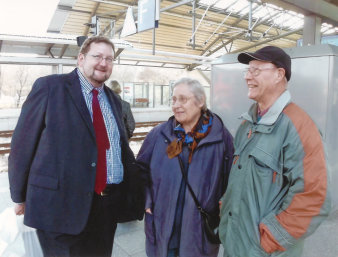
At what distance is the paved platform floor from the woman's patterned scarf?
135 cm

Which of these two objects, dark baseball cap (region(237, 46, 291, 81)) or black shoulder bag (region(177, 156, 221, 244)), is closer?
dark baseball cap (region(237, 46, 291, 81))

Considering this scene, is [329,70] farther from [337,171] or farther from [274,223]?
[274,223]

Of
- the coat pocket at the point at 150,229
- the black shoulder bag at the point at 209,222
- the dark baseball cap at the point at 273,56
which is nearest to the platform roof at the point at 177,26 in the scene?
the dark baseball cap at the point at 273,56

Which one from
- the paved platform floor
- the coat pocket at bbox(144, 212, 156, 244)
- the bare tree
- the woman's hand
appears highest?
the bare tree

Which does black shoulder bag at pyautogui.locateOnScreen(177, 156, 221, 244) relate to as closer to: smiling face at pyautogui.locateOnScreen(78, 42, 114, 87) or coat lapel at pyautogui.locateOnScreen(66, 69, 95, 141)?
coat lapel at pyautogui.locateOnScreen(66, 69, 95, 141)

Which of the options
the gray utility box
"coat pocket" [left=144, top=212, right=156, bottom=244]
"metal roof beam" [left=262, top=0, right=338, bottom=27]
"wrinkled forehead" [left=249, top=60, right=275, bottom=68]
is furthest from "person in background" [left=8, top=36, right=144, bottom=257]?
"metal roof beam" [left=262, top=0, right=338, bottom=27]

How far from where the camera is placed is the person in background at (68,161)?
5.72 feet

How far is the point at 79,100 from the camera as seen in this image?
6.07 feet

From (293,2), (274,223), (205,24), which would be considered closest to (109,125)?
(274,223)

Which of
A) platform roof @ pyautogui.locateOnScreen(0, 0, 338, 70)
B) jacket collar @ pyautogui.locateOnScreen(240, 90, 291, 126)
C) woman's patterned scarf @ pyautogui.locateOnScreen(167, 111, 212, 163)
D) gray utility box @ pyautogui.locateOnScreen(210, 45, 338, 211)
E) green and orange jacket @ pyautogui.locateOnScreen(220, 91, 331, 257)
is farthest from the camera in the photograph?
platform roof @ pyautogui.locateOnScreen(0, 0, 338, 70)

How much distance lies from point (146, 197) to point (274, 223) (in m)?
0.95

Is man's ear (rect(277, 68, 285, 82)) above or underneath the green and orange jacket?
above

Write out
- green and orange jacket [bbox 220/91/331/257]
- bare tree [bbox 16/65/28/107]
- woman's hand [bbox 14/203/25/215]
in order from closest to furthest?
green and orange jacket [bbox 220/91/331/257] → woman's hand [bbox 14/203/25/215] → bare tree [bbox 16/65/28/107]

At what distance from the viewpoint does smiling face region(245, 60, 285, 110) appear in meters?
1.68
